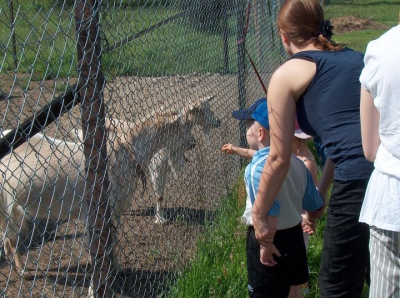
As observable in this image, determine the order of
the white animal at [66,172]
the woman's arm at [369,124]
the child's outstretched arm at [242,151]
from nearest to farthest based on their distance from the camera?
1. the woman's arm at [369,124]
2. the child's outstretched arm at [242,151]
3. the white animal at [66,172]

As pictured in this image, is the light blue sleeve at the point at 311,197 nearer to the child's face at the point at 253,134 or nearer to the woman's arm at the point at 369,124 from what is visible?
the child's face at the point at 253,134

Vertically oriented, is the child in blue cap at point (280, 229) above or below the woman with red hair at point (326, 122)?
below

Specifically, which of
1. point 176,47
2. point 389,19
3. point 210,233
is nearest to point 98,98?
point 176,47

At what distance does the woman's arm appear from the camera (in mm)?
2033

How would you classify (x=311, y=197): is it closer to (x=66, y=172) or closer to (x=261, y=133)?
(x=261, y=133)

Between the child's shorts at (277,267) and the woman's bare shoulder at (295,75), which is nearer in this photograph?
the woman's bare shoulder at (295,75)

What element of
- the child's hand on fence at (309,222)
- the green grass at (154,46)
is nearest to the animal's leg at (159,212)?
the green grass at (154,46)

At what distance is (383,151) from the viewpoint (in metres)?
2.02

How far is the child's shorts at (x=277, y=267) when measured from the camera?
109 inches

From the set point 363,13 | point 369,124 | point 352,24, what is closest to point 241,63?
point 369,124

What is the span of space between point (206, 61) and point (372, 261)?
9.64ft

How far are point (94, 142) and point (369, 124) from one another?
3.96ft

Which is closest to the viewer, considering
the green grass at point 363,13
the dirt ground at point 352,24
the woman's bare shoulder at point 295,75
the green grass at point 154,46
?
the woman's bare shoulder at point 295,75

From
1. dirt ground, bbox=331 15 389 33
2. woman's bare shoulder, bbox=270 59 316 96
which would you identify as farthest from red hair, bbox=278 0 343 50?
dirt ground, bbox=331 15 389 33
